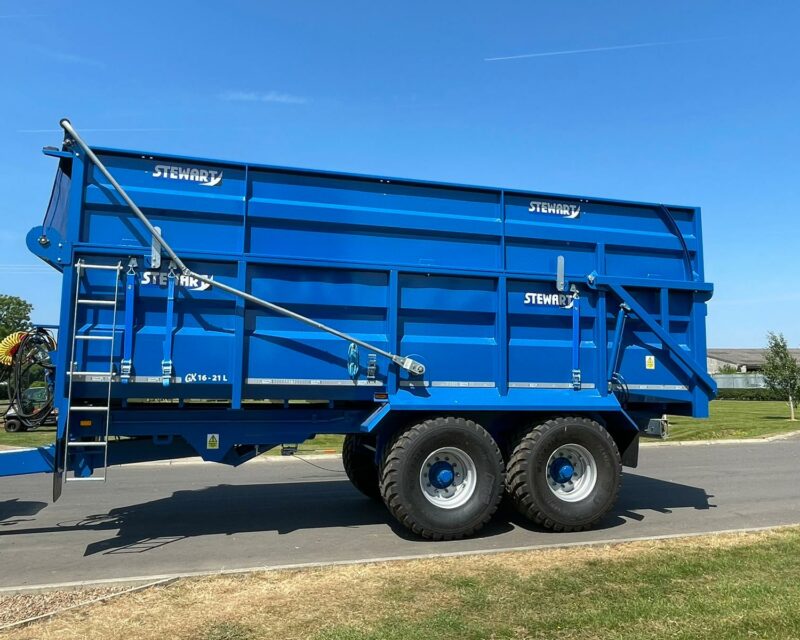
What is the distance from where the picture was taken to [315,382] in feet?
21.5

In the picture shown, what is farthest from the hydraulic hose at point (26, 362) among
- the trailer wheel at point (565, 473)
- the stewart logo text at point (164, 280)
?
the trailer wheel at point (565, 473)

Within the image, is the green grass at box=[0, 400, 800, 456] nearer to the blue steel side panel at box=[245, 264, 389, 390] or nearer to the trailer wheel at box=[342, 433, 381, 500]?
the trailer wheel at box=[342, 433, 381, 500]

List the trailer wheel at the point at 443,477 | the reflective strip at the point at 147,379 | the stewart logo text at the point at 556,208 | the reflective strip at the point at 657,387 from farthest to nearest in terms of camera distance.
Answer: the reflective strip at the point at 657,387
the stewart logo text at the point at 556,208
the trailer wheel at the point at 443,477
the reflective strip at the point at 147,379

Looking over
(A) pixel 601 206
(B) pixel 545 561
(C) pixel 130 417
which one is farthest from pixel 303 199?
(B) pixel 545 561

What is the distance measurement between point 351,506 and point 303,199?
13.5 feet

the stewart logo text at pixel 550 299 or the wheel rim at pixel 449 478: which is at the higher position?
the stewart logo text at pixel 550 299

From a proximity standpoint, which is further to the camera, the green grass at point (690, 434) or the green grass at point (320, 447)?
the green grass at point (690, 434)

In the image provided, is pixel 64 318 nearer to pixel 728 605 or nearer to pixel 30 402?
pixel 30 402

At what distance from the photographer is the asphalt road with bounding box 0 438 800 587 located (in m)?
5.97

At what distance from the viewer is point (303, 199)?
676 cm

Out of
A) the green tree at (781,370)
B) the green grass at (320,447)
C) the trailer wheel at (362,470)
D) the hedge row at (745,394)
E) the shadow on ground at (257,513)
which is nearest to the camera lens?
the shadow on ground at (257,513)

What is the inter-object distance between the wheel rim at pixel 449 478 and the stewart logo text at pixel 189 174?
3.64 meters

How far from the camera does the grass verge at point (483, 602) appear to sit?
162 inches

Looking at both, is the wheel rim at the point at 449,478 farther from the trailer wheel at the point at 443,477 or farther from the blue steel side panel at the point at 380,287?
the blue steel side panel at the point at 380,287
